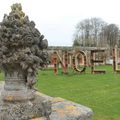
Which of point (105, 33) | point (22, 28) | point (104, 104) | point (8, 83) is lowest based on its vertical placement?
point (104, 104)

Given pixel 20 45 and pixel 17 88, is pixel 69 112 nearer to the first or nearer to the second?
pixel 17 88

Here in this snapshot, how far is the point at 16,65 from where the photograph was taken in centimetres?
378

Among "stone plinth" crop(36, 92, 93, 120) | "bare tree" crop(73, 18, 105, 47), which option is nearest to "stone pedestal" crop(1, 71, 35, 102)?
"stone plinth" crop(36, 92, 93, 120)

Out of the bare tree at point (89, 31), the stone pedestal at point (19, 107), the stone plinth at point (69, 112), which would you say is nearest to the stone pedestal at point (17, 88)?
the stone pedestal at point (19, 107)

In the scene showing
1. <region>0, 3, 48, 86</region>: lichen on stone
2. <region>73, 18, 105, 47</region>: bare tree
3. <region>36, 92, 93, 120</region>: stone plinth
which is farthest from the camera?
<region>73, 18, 105, 47</region>: bare tree

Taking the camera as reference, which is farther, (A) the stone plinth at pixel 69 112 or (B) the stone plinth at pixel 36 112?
(A) the stone plinth at pixel 69 112

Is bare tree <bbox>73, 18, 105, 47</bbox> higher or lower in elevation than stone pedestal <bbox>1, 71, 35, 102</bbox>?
higher

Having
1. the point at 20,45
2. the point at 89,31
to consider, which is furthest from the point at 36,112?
the point at 89,31

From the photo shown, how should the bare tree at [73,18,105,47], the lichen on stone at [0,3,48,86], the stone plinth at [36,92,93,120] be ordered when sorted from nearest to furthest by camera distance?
1. the lichen on stone at [0,3,48,86]
2. the stone plinth at [36,92,93,120]
3. the bare tree at [73,18,105,47]

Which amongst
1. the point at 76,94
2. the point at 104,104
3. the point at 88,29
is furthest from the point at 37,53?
the point at 88,29

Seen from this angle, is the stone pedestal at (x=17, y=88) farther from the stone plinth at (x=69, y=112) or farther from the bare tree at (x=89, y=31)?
the bare tree at (x=89, y=31)

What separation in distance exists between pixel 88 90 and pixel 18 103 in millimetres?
8819

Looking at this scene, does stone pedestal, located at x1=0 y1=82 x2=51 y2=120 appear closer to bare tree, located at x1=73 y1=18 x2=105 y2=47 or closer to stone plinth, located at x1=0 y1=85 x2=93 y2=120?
stone plinth, located at x1=0 y1=85 x2=93 y2=120

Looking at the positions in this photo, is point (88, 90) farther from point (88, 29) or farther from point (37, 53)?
point (88, 29)
